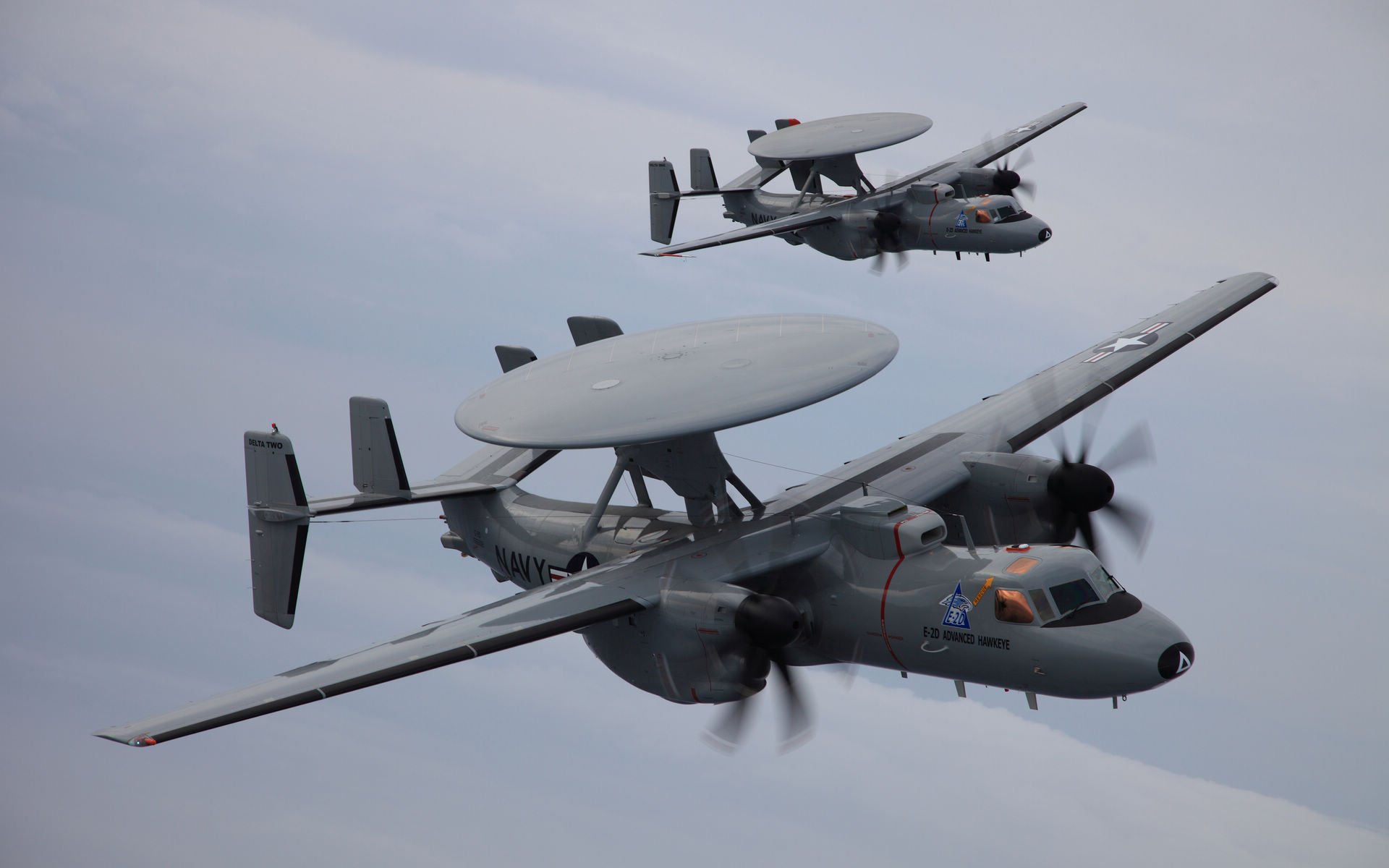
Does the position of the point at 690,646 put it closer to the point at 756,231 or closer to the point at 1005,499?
the point at 1005,499

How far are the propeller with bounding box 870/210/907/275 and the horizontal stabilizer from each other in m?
22.4

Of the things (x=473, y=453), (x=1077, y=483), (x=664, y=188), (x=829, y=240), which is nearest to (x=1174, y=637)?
(x=1077, y=483)

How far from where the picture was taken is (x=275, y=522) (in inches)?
949

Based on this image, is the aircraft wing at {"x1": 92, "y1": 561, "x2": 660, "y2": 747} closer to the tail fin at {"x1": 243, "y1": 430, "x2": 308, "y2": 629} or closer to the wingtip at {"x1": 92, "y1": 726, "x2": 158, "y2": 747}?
the wingtip at {"x1": 92, "y1": 726, "x2": 158, "y2": 747}

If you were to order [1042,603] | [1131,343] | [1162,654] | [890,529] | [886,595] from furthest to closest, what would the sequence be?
[1131,343] < [890,529] < [886,595] < [1042,603] < [1162,654]

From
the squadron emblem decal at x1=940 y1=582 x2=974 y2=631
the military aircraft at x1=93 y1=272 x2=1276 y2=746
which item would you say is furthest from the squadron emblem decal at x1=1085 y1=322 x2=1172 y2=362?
the squadron emblem decal at x1=940 y1=582 x2=974 y2=631

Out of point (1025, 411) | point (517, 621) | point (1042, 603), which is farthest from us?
point (1025, 411)

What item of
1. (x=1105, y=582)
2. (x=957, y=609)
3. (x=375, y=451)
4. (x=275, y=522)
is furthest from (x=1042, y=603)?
(x=275, y=522)

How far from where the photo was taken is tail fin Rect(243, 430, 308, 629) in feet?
78.7

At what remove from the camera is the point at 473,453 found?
2833cm

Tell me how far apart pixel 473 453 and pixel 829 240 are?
19659mm

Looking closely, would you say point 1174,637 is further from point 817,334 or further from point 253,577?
point 253,577

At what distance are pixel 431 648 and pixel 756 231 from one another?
82.7 feet

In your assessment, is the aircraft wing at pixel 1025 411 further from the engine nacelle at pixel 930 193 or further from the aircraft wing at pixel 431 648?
the engine nacelle at pixel 930 193
